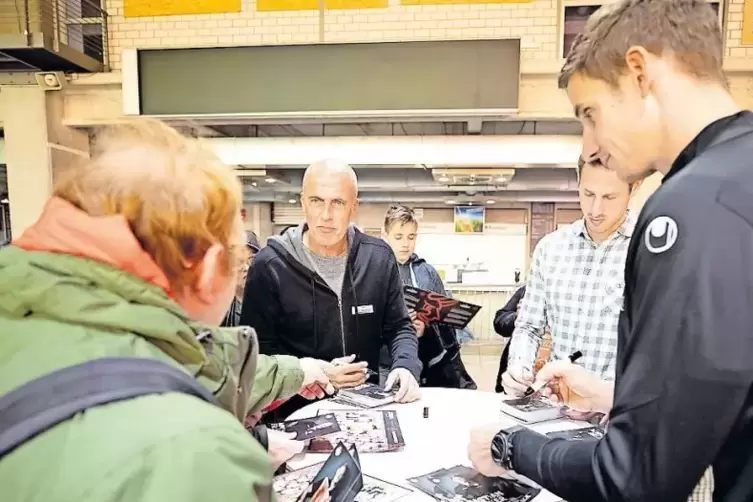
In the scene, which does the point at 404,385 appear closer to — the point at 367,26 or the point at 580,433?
the point at 580,433

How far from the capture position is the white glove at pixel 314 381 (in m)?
1.72

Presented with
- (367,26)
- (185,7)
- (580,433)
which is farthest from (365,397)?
(185,7)

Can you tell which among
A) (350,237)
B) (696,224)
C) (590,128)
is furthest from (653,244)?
(350,237)

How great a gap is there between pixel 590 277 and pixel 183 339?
5.83 feet

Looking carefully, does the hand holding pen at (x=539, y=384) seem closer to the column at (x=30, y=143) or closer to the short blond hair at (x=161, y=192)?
the short blond hair at (x=161, y=192)

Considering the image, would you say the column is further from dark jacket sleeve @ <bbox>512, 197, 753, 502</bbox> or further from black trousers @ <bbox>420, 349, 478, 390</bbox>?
dark jacket sleeve @ <bbox>512, 197, 753, 502</bbox>

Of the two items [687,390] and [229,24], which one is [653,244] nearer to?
[687,390]

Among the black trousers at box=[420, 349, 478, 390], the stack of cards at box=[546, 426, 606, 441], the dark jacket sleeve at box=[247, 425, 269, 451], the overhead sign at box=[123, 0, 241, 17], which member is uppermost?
the overhead sign at box=[123, 0, 241, 17]

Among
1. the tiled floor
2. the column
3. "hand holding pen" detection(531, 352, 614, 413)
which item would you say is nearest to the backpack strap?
"hand holding pen" detection(531, 352, 614, 413)

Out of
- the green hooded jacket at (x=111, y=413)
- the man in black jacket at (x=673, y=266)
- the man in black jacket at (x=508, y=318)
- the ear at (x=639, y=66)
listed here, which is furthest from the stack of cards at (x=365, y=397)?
the man in black jacket at (x=508, y=318)

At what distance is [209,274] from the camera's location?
780mm

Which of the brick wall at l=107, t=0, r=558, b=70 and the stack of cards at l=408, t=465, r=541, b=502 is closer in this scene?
the stack of cards at l=408, t=465, r=541, b=502

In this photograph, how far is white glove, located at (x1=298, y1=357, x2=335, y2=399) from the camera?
1.72 m

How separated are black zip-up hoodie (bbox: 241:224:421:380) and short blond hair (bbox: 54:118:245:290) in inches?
59.9
